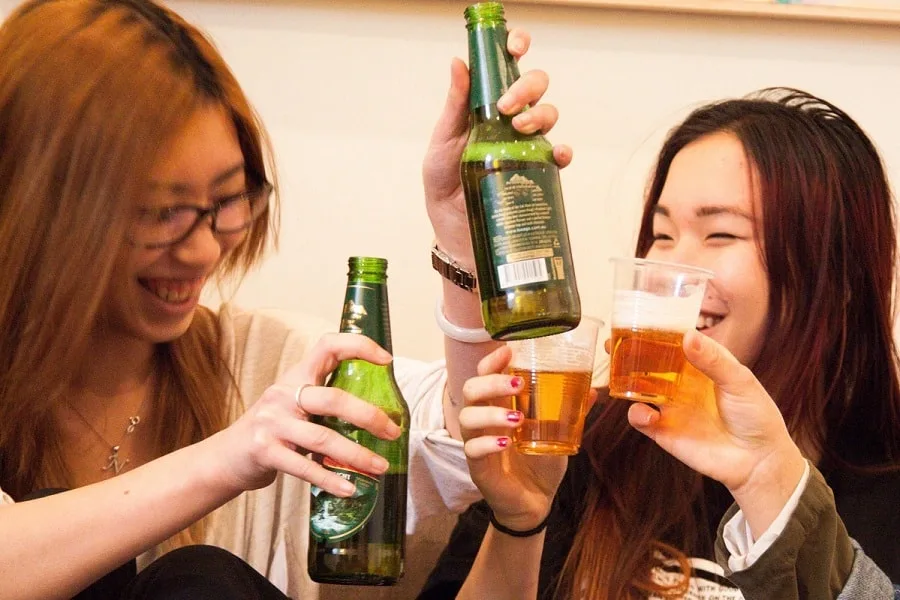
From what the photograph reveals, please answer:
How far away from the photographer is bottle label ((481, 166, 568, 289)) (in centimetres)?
90

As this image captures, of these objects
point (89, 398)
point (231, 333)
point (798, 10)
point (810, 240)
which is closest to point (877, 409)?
point (810, 240)

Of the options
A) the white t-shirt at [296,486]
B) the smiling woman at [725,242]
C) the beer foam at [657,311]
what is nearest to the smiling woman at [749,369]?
the smiling woman at [725,242]

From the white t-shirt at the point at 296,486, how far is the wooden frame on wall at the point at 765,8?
2.60 ft

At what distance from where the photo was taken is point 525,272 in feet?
2.93

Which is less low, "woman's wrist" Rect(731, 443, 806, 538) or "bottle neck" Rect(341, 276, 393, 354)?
"bottle neck" Rect(341, 276, 393, 354)

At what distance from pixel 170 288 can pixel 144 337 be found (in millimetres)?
95

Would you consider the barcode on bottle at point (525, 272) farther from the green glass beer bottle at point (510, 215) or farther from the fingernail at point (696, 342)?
the fingernail at point (696, 342)

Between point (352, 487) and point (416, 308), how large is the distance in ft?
3.01

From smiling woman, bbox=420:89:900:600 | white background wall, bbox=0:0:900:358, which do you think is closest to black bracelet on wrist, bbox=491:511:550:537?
smiling woman, bbox=420:89:900:600

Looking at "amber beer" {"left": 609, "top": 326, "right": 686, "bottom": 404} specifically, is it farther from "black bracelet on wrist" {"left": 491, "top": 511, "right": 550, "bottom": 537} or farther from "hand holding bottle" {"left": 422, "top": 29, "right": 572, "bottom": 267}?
"black bracelet on wrist" {"left": 491, "top": 511, "right": 550, "bottom": 537}

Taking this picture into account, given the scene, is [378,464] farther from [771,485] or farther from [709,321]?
[709,321]

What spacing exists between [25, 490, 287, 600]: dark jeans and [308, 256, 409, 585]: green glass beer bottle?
0.08 meters

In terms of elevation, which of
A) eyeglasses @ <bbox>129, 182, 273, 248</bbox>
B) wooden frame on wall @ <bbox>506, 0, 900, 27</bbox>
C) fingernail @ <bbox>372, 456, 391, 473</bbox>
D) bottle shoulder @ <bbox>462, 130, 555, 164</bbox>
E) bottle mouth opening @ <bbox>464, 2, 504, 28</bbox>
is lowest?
fingernail @ <bbox>372, 456, 391, 473</bbox>

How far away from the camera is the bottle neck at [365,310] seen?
3.50ft
